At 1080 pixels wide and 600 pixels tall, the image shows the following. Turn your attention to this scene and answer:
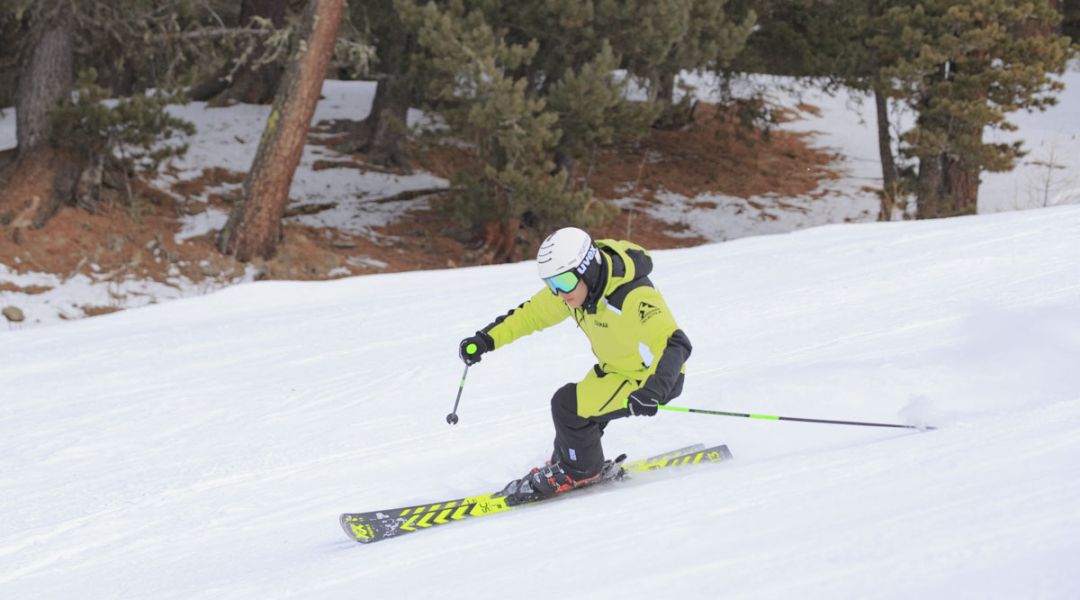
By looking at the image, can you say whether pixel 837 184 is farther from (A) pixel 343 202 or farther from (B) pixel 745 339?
(B) pixel 745 339

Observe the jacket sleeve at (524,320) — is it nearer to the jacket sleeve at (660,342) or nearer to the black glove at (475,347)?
the black glove at (475,347)

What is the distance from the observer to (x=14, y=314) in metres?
10.8

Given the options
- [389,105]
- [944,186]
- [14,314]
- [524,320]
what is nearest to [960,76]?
[944,186]

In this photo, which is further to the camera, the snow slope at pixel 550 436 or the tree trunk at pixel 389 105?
the tree trunk at pixel 389 105

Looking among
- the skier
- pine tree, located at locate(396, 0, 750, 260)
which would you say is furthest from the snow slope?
pine tree, located at locate(396, 0, 750, 260)

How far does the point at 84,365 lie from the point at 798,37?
500 inches

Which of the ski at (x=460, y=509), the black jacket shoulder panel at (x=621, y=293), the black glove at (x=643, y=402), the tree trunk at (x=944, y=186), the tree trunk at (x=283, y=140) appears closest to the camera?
the black glove at (x=643, y=402)

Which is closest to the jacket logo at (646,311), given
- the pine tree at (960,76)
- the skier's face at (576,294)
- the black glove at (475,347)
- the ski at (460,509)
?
the skier's face at (576,294)

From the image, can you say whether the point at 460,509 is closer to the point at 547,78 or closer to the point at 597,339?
the point at 597,339

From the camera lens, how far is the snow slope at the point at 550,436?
313 cm

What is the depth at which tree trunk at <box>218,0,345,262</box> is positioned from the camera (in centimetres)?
1247

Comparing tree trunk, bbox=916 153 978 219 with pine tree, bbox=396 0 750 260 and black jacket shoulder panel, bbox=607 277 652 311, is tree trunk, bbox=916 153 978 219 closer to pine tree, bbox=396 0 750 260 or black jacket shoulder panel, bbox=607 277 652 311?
pine tree, bbox=396 0 750 260

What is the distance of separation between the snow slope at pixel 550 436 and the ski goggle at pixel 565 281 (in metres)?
0.95

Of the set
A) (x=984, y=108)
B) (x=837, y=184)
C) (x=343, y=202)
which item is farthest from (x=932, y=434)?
(x=837, y=184)
